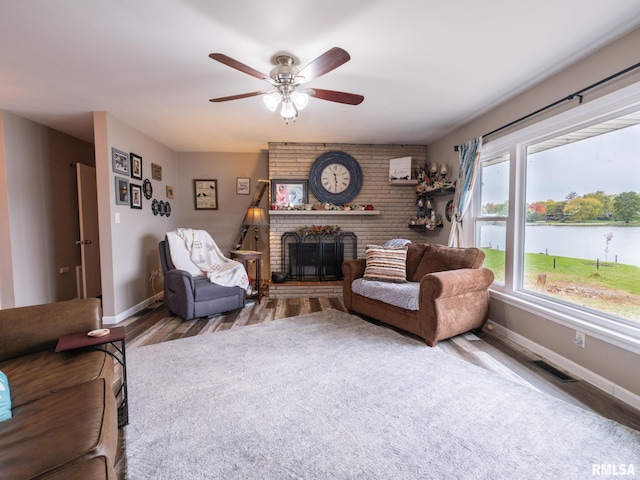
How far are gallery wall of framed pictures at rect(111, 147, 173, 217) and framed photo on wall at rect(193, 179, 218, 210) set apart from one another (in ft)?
2.42

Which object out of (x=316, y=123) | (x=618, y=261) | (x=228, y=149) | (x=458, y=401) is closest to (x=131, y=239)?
(x=228, y=149)

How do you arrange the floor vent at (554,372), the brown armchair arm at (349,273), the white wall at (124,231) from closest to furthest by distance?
the floor vent at (554,372) → the white wall at (124,231) → the brown armchair arm at (349,273)

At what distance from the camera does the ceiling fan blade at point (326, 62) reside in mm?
1584

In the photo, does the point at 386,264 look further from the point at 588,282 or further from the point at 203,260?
the point at 203,260

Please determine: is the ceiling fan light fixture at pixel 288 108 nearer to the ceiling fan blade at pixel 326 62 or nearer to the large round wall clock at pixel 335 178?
the ceiling fan blade at pixel 326 62

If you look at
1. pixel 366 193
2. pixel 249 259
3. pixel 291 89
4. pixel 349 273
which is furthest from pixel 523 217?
pixel 249 259

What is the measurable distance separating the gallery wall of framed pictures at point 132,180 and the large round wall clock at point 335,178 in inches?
95.0

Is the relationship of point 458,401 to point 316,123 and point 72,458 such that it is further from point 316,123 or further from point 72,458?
point 316,123

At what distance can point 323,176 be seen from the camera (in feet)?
14.8

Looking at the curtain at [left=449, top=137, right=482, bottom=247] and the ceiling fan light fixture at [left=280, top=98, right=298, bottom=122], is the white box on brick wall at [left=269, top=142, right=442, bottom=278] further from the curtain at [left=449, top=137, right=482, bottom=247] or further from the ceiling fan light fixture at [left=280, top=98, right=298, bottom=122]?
the ceiling fan light fixture at [left=280, top=98, right=298, bottom=122]

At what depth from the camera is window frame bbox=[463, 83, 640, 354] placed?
6.08 feet

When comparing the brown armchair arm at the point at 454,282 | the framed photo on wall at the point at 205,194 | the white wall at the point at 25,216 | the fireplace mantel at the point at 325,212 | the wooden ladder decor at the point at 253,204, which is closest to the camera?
the brown armchair arm at the point at 454,282

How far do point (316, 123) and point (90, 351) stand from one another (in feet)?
10.4

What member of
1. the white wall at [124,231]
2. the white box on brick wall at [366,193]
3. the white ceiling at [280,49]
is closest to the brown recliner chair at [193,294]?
the white wall at [124,231]
